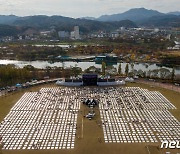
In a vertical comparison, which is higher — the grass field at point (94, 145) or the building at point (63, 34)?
the building at point (63, 34)

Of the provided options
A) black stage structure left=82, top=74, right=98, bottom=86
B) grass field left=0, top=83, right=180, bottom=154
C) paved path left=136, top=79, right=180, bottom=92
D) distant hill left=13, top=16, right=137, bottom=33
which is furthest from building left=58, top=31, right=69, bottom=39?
grass field left=0, top=83, right=180, bottom=154

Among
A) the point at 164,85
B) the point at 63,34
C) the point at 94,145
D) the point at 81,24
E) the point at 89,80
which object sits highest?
the point at 81,24

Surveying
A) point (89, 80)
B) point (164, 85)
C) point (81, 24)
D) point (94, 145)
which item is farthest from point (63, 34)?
point (94, 145)

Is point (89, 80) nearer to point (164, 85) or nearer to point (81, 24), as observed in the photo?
point (164, 85)

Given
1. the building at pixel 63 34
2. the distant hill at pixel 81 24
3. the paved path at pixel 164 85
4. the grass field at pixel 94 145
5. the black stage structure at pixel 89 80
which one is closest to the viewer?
the grass field at pixel 94 145

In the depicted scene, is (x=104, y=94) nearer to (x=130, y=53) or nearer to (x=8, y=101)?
(x=8, y=101)

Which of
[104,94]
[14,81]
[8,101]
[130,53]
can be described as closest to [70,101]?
[104,94]

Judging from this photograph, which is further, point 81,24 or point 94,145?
point 81,24

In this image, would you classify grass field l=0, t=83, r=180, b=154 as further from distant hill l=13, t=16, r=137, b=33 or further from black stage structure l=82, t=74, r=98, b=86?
distant hill l=13, t=16, r=137, b=33

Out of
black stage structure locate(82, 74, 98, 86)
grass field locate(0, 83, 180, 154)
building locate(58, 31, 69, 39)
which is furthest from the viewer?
building locate(58, 31, 69, 39)

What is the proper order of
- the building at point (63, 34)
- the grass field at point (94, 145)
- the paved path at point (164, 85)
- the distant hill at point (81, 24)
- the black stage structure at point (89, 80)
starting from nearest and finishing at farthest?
the grass field at point (94, 145)
the paved path at point (164, 85)
the black stage structure at point (89, 80)
the building at point (63, 34)
the distant hill at point (81, 24)

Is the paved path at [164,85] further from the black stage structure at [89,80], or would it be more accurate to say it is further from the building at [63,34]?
the building at [63,34]

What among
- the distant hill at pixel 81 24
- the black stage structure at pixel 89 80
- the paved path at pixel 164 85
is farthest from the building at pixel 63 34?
the black stage structure at pixel 89 80
